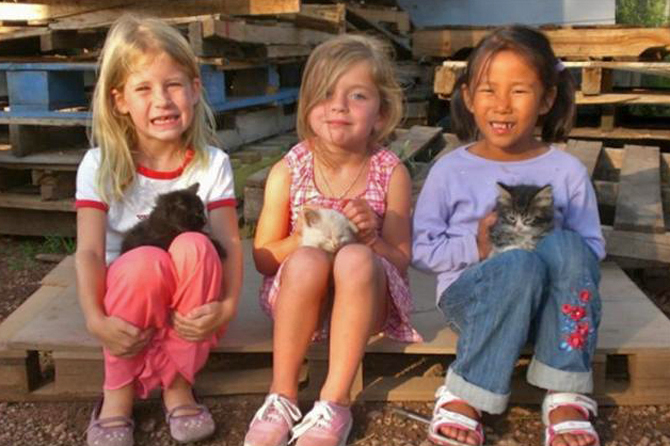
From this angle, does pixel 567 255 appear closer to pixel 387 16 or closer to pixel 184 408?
pixel 184 408

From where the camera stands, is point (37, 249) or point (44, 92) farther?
point (37, 249)

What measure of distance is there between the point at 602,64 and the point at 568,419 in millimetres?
4155

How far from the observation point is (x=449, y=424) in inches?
101

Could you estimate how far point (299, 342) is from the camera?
104 inches

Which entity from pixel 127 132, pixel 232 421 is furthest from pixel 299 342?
pixel 127 132

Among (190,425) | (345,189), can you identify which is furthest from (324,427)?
(345,189)

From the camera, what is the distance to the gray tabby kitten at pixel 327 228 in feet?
8.69

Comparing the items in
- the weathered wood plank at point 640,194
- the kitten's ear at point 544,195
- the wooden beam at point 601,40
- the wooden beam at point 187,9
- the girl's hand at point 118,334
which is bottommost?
the girl's hand at point 118,334

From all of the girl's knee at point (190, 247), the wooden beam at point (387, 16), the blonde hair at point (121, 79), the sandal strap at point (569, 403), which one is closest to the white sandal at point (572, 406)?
the sandal strap at point (569, 403)

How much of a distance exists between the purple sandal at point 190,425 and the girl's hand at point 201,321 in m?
0.26

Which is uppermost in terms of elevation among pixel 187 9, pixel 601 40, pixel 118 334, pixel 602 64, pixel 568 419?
pixel 187 9

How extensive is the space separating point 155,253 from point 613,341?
1685 mm

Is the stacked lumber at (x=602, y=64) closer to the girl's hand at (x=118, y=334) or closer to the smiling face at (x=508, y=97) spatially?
the smiling face at (x=508, y=97)

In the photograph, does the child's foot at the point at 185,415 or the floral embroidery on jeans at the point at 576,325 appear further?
the child's foot at the point at 185,415
